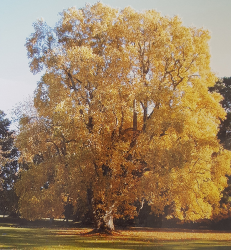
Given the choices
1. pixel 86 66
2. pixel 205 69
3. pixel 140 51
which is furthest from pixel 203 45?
pixel 86 66

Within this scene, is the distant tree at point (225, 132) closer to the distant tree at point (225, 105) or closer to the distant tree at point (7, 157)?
the distant tree at point (225, 105)

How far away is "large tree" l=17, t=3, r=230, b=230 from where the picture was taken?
20547 millimetres

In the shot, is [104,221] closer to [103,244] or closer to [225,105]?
[103,244]

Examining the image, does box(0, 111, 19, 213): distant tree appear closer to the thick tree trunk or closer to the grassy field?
the grassy field

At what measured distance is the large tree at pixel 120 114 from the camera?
20.5 metres

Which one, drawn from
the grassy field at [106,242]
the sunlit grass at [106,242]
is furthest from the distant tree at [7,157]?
the sunlit grass at [106,242]

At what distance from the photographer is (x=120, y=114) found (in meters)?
23.6

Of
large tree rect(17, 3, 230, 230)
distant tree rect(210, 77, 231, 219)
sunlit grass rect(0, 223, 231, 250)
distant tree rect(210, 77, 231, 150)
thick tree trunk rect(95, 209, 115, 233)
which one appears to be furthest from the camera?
distant tree rect(210, 77, 231, 150)

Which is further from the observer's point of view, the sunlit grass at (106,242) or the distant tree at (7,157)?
the distant tree at (7,157)

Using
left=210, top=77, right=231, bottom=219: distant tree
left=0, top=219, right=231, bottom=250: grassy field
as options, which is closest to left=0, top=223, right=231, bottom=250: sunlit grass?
left=0, top=219, right=231, bottom=250: grassy field

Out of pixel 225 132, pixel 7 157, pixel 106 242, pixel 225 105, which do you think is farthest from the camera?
pixel 7 157

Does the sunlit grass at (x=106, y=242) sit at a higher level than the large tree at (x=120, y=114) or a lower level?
lower

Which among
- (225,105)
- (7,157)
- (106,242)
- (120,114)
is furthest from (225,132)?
(7,157)

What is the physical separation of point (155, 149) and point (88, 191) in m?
6.81
